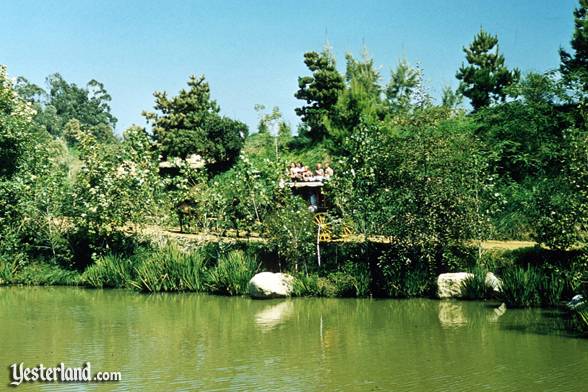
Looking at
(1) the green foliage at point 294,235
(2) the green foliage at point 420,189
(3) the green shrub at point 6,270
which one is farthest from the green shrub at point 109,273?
(2) the green foliage at point 420,189

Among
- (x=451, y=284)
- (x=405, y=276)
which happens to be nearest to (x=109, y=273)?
(x=405, y=276)

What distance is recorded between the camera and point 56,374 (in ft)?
32.2

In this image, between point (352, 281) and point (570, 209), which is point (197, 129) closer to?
point (352, 281)

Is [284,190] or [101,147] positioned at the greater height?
[101,147]

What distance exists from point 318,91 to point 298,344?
18917 millimetres

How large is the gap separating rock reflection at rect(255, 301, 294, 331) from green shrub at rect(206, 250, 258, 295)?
1.41 metres

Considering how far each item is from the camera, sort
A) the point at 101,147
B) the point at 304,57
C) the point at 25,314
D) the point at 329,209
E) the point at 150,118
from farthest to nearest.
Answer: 1. the point at 150,118
2. the point at 304,57
3. the point at 101,147
4. the point at 329,209
5. the point at 25,314

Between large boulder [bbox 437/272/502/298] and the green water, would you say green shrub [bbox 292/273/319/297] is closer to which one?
the green water

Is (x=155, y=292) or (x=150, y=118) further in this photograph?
(x=150, y=118)

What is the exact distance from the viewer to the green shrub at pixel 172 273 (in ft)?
58.4

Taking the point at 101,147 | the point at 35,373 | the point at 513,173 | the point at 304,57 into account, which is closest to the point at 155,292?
the point at 101,147

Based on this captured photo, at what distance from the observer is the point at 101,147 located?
830 inches

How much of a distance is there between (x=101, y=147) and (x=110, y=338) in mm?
9715

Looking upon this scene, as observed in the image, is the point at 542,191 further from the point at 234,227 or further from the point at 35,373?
the point at 35,373
